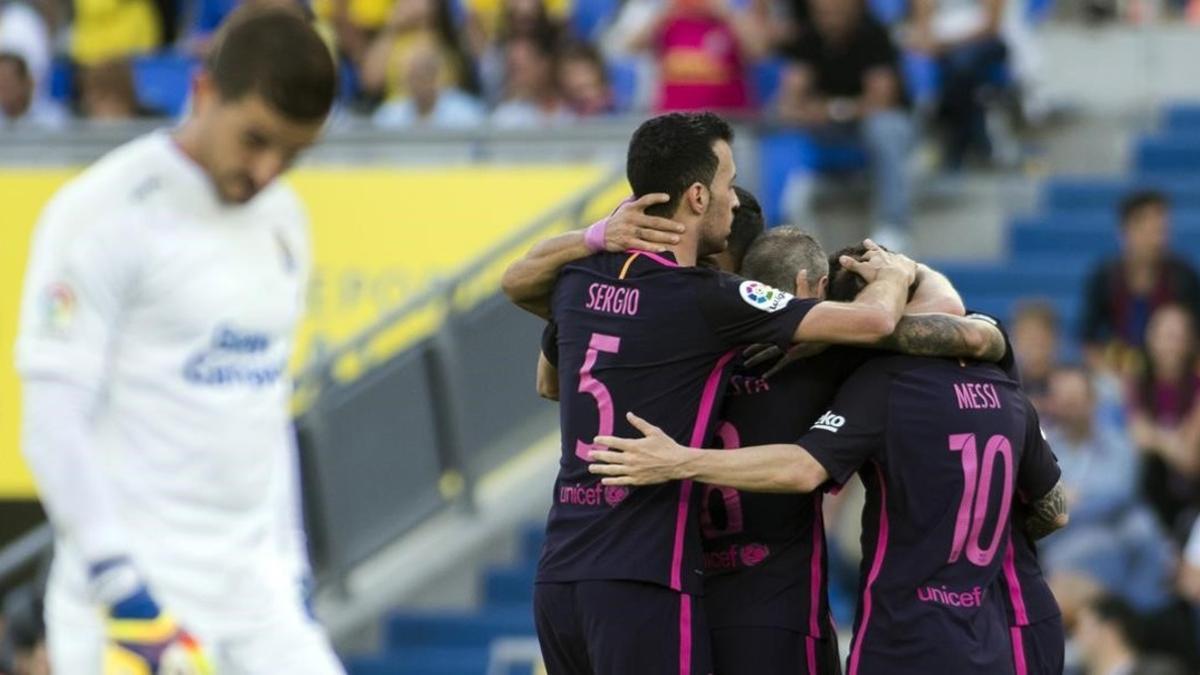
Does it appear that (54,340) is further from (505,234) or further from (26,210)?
(26,210)

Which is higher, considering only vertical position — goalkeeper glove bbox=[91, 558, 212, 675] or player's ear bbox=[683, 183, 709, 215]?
player's ear bbox=[683, 183, 709, 215]

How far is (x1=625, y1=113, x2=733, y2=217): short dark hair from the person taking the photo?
252 inches

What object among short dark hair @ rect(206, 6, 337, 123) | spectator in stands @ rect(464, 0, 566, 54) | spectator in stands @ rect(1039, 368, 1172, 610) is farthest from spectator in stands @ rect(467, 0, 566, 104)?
short dark hair @ rect(206, 6, 337, 123)

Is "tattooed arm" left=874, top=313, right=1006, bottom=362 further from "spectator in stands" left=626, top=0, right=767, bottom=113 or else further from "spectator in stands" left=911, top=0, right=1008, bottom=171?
"spectator in stands" left=911, top=0, right=1008, bottom=171

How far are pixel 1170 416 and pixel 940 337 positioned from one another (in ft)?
17.7

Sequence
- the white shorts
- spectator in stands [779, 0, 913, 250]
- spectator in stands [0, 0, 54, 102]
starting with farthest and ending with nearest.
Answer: spectator in stands [0, 0, 54, 102] < spectator in stands [779, 0, 913, 250] < the white shorts

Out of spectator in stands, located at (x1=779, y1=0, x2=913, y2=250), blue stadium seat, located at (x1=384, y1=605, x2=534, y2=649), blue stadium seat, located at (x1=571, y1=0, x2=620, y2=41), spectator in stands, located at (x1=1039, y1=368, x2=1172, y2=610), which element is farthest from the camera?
blue stadium seat, located at (x1=571, y1=0, x2=620, y2=41)

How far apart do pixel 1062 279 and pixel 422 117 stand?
3693 millimetres

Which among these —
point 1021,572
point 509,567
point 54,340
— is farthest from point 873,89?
point 54,340

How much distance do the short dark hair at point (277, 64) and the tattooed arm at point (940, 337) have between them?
1.71m

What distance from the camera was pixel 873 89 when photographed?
528 inches

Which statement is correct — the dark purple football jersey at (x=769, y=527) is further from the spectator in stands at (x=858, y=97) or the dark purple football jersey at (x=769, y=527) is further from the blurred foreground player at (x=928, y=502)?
the spectator in stands at (x=858, y=97)

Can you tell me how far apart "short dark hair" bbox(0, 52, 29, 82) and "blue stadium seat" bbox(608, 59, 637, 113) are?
3.62 meters

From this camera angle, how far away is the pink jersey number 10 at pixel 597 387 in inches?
253
